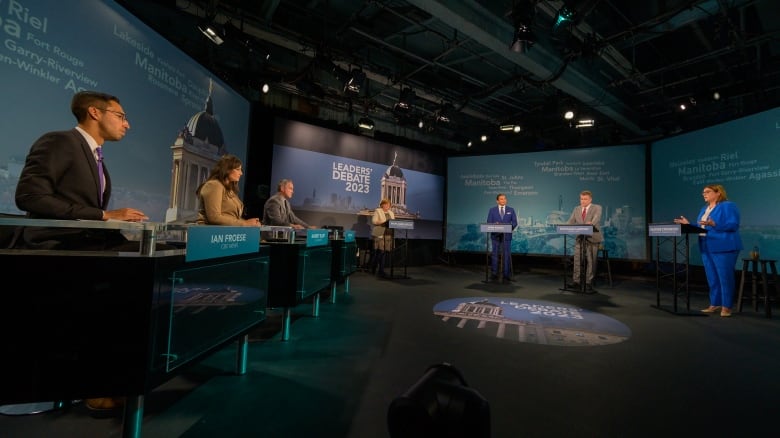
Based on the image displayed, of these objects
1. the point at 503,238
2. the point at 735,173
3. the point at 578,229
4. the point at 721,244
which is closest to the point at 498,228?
the point at 503,238

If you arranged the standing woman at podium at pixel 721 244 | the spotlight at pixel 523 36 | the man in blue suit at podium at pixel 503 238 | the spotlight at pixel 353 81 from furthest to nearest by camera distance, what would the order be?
the man in blue suit at podium at pixel 503 238 → the spotlight at pixel 353 81 → the spotlight at pixel 523 36 → the standing woman at podium at pixel 721 244

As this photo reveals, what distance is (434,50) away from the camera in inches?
269

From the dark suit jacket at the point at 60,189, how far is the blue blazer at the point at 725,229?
572 cm

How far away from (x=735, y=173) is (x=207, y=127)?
347 inches

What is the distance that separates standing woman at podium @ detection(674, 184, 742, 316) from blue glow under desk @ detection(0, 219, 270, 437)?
4.86 m

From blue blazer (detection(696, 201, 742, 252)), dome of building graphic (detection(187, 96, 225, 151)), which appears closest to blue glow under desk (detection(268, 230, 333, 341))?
dome of building graphic (detection(187, 96, 225, 151))

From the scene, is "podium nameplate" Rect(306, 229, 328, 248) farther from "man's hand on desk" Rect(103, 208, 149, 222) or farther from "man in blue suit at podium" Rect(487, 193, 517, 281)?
"man in blue suit at podium" Rect(487, 193, 517, 281)

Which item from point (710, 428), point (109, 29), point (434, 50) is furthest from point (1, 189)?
point (434, 50)

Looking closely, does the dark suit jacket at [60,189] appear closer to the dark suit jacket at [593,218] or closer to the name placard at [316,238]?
the name placard at [316,238]

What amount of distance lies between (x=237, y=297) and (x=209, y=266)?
0.35 metres

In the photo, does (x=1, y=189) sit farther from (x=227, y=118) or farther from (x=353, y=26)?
(x=353, y=26)

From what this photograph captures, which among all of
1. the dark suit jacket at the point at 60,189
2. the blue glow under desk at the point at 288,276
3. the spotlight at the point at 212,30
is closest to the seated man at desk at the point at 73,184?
the dark suit jacket at the point at 60,189

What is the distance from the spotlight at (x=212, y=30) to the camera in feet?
14.5

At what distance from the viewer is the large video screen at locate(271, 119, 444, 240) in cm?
683
